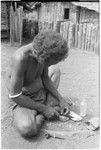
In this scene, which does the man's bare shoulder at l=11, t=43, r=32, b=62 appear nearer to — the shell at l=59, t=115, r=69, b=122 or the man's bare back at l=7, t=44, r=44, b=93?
the man's bare back at l=7, t=44, r=44, b=93

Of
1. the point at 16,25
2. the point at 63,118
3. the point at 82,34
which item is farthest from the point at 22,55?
the point at 16,25

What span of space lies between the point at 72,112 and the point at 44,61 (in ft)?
3.16

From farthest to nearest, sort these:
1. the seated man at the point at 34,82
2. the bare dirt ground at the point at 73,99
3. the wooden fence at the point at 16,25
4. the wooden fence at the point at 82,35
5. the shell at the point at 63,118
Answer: the wooden fence at the point at 16,25, the wooden fence at the point at 82,35, the shell at the point at 63,118, the bare dirt ground at the point at 73,99, the seated man at the point at 34,82

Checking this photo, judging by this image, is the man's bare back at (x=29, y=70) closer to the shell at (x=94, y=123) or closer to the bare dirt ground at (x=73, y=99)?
the bare dirt ground at (x=73, y=99)

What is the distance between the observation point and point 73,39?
946 centimetres

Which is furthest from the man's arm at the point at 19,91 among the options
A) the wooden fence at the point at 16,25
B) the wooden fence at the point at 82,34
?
the wooden fence at the point at 16,25

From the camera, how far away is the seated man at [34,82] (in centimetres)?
333

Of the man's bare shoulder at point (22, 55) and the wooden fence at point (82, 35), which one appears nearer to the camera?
the man's bare shoulder at point (22, 55)

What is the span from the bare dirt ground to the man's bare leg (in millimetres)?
93

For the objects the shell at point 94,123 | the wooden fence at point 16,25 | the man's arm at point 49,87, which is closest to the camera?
the shell at point 94,123

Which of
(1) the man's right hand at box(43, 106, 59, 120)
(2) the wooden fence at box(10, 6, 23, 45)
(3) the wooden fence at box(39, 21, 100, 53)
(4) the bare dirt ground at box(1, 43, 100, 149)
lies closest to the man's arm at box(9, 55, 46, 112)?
(1) the man's right hand at box(43, 106, 59, 120)

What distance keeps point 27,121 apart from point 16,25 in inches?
275

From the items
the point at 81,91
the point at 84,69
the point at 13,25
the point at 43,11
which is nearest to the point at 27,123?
the point at 81,91

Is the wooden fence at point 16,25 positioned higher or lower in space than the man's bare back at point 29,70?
higher
